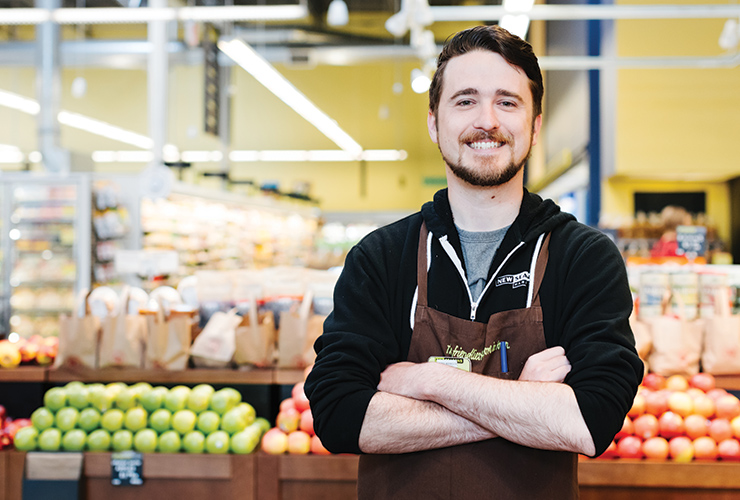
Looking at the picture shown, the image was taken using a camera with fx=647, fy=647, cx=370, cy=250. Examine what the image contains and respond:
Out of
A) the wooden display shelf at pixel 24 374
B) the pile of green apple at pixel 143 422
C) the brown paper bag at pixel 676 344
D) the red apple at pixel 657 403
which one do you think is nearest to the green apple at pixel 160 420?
the pile of green apple at pixel 143 422

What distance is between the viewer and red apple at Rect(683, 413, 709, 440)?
2791 mm

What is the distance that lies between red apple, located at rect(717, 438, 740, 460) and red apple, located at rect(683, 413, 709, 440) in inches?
3.4

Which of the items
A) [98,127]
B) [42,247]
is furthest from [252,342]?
[98,127]

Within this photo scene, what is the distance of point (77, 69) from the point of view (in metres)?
16.9

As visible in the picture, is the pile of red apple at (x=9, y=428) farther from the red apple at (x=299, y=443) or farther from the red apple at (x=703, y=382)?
the red apple at (x=703, y=382)

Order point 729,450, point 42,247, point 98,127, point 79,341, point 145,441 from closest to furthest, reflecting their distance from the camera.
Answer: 1. point 729,450
2. point 145,441
3. point 79,341
4. point 42,247
5. point 98,127

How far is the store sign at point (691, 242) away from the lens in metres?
6.20

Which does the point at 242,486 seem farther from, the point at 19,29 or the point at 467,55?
the point at 19,29

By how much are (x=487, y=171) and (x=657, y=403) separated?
73.8 inches

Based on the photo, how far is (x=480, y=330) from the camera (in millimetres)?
1523

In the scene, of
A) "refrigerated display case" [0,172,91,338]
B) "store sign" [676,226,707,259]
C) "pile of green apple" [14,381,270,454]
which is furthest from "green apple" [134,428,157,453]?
"store sign" [676,226,707,259]

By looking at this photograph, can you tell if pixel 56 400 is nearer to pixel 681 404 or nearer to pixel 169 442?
pixel 169 442

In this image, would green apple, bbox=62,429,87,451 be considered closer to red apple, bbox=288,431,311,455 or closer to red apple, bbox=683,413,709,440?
red apple, bbox=288,431,311,455

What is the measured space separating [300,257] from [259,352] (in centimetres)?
1021
